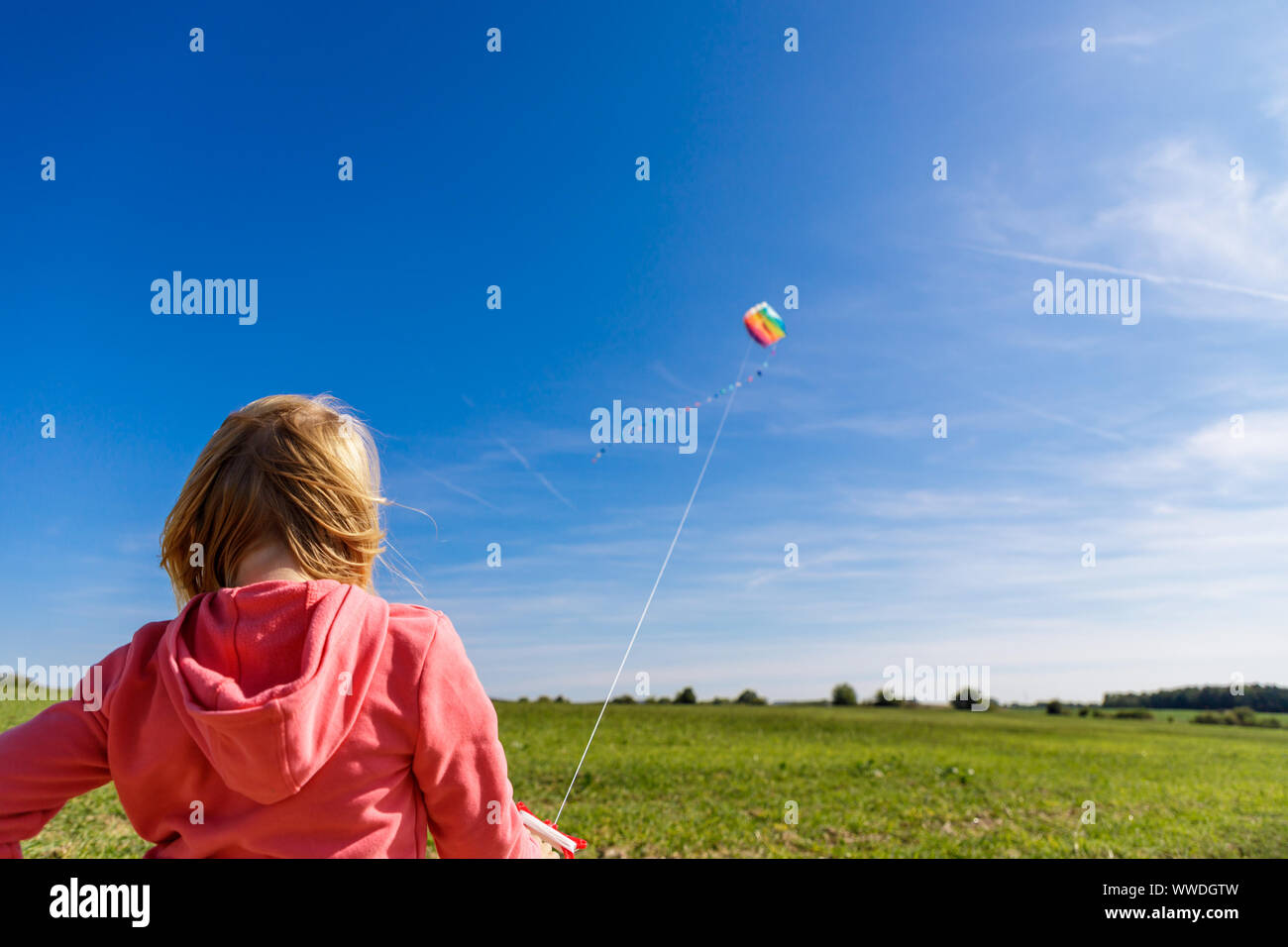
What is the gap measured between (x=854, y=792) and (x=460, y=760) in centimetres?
1120

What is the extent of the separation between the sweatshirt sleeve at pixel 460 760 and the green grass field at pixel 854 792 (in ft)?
19.7

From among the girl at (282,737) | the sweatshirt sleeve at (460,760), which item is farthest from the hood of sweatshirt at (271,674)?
the sweatshirt sleeve at (460,760)

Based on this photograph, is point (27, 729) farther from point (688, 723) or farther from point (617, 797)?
point (688, 723)

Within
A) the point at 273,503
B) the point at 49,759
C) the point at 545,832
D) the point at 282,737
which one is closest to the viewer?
the point at 282,737

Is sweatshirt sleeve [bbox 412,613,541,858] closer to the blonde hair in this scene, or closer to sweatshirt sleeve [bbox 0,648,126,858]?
the blonde hair

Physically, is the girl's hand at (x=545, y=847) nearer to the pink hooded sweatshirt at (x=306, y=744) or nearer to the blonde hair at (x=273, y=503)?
the pink hooded sweatshirt at (x=306, y=744)

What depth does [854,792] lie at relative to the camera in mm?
11656

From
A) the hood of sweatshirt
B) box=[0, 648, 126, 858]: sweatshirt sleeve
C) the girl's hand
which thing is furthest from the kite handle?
box=[0, 648, 126, 858]: sweatshirt sleeve

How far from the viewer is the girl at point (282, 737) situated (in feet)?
5.08

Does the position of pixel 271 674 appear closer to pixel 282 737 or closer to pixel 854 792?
pixel 282 737

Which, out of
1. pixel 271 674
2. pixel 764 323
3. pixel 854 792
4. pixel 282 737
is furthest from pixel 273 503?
pixel 854 792
